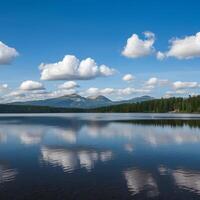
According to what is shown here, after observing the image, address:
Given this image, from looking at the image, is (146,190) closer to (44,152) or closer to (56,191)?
(56,191)

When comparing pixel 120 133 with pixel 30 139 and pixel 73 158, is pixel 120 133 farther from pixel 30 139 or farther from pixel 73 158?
pixel 73 158

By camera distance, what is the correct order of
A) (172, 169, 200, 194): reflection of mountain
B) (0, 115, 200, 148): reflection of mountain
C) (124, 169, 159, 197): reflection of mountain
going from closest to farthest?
(124, 169, 159, 197): reflection of mountain
(172, 169, 200, 194): reflection of mountain
(0, 115, 200, 148): reflection of mountain

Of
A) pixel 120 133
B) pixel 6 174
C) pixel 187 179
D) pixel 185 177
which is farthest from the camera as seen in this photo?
pixel 120 133

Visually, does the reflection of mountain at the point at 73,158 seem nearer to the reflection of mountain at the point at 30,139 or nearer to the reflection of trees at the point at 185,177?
the reflection of trees at the point at 185,177

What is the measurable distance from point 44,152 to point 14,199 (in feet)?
76.2

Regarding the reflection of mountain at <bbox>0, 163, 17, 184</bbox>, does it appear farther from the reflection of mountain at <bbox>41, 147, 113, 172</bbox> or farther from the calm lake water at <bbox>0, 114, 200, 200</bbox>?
the reflection of mountain at <bbox>41, 147, 113, 172</bbox>

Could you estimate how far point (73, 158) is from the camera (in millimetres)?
40656

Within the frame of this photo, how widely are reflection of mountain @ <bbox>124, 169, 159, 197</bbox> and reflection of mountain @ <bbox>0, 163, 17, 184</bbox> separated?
11.7 meters

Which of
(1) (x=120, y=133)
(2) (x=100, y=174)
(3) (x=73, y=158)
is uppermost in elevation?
(1) (x=120, y=133)

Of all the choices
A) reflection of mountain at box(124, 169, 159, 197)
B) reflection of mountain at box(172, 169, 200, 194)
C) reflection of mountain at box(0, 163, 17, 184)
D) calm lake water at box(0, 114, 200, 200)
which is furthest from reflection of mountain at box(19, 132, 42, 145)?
reflection of mountain at box(172, 169, 200, 194)

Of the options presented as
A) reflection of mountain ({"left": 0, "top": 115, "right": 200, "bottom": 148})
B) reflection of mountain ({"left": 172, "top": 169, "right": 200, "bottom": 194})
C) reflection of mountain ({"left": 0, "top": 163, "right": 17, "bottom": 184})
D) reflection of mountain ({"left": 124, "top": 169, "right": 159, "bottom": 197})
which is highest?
reflection of mountain ({"left": 0, "top": 115, "right": 200, "bottom": 148})

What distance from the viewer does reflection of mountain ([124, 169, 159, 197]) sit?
2564 cm

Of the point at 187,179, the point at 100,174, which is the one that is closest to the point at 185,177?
the point at 187,179

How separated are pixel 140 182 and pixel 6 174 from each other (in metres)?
14.2
